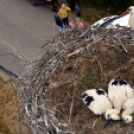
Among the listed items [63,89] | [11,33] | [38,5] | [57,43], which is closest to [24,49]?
[11,33]

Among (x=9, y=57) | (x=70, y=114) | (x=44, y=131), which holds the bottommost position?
(x=44, y=131)

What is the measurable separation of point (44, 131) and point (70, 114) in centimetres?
39

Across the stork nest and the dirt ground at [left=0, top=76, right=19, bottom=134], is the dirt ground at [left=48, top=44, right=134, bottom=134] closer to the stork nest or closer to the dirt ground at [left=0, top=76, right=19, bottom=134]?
the stork nest

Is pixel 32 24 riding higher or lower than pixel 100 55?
higher

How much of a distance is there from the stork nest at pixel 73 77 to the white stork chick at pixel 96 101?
0.40ft

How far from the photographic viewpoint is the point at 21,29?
5.06 meters

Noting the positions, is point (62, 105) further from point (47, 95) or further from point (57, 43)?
point (57, 43)

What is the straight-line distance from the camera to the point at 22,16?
17.6ft

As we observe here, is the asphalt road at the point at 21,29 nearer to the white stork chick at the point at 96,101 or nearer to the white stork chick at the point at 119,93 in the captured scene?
the white stork chick at the point at 96,101

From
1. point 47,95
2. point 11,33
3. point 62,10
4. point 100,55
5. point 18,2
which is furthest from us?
point 18,2

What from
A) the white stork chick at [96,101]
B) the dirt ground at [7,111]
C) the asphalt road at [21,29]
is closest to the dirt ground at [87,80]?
the white stork chick at [96,101]

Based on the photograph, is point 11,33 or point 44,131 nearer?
point 44,131

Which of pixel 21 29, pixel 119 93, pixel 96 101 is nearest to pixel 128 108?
pixel 119 93

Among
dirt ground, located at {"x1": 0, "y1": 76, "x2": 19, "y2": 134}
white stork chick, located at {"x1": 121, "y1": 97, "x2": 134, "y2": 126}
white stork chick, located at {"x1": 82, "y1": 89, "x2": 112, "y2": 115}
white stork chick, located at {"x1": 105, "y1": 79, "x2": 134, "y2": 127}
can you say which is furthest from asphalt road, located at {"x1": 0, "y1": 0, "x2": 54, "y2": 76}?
white stork chick, located at {"x1": 121, "y1": 97, "x2": 134, "y2": 126}
